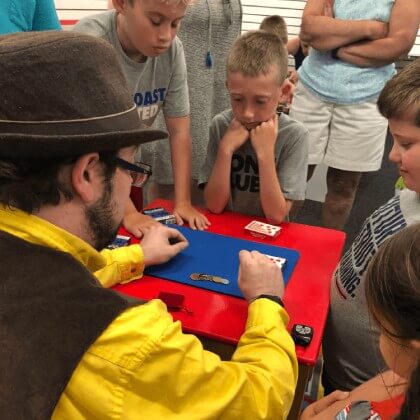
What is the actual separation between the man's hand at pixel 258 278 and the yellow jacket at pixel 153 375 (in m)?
0.27

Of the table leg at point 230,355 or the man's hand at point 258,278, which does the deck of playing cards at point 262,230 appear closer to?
the man's hand at point 258,278

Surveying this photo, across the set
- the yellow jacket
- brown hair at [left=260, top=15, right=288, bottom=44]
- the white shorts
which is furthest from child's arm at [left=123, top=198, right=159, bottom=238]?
brown hair at [left=260, top=15, right=288, bottom=44]

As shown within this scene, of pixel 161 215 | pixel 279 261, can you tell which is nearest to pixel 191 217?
pixel 161 215

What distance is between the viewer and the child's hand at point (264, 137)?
6.22ft

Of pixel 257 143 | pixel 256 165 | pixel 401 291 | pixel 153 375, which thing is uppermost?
pixel 401 291

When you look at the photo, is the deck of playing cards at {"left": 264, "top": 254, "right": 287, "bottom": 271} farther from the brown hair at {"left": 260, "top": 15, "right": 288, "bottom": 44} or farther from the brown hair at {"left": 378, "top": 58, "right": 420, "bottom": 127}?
the brown hair at {"left": 260, "top": 15, "right": 288, "bottom": 44}

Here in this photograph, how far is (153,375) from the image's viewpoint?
81 cm

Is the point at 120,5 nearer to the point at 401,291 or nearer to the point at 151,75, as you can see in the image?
the point at 151,75

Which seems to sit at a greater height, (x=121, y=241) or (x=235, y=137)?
(x=235, y=137)

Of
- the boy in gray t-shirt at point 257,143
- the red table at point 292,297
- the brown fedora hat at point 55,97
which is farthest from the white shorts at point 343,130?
the brown fedora hat at point 55,97

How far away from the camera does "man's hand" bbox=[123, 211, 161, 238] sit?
1.69 meters

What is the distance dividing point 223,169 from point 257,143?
171 millimetres

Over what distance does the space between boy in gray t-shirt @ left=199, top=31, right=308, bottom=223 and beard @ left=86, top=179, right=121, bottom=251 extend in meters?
0.96

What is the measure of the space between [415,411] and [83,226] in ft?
2.25
